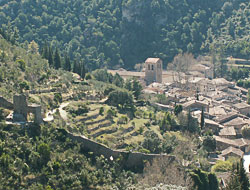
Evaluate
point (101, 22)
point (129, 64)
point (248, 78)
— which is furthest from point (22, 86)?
point (101, 22)

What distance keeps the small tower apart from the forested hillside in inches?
833

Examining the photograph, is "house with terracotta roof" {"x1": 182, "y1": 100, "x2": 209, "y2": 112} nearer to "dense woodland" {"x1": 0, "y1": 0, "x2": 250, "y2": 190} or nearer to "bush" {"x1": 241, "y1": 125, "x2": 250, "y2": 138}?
"dense woodland" {"x1": 0, "y1": 0, "x2": 250, "y2": 190}

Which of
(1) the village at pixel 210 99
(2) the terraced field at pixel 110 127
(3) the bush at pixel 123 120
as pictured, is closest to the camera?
(2) the terraced field at pixel 110 127

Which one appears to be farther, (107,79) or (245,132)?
(107,79)

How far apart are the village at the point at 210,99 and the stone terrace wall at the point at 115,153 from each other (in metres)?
11.2

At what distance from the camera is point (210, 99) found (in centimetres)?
8862

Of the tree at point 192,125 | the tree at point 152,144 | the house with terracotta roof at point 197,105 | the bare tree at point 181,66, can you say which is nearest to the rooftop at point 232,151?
the tree at point 192,125

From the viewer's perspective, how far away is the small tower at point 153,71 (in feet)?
333

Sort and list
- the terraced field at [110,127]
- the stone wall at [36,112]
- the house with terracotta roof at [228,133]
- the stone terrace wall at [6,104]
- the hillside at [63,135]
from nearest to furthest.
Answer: the hillside at [63,135]
the stone wall at [36,112]
the stone terrace wall at [6,104]
the terraced field at [110,127]
the house with terracotta roof at [228,133]

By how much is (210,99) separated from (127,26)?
53.1 meters

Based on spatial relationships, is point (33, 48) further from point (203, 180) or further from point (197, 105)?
point (203, 180)

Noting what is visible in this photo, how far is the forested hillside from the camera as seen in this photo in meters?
126

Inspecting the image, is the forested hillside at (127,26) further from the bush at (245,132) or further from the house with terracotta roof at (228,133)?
the bush at (245,132)

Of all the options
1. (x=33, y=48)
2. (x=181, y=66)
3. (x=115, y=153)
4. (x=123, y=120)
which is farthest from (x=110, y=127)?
(x=181, y=66)
